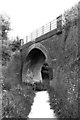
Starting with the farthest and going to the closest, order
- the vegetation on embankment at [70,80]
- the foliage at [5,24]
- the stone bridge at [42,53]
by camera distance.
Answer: the stone bridge at [42,53] < the foliage at [5,24] < the vegetation on embankment at [70,80]

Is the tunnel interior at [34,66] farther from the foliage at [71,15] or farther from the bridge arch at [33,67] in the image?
the foliage at [71,15]

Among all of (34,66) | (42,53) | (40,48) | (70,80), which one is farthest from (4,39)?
(34,66)

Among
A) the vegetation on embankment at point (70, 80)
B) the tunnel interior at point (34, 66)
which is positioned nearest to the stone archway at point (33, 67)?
the tunnel interior at point (34, 66)

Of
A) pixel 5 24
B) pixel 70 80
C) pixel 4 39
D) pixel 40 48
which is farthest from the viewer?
pixel 40 48

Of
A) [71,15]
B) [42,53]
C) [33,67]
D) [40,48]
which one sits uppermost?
[71,15]

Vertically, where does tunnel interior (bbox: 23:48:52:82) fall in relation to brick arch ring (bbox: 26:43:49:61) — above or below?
below

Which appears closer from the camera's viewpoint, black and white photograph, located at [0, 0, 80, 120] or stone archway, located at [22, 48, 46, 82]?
black and white photograph, located at [0, 0, 80, 120]

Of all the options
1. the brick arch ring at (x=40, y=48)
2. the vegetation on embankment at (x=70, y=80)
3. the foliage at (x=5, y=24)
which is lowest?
the vegetation on embankment at (x=70, y=80)

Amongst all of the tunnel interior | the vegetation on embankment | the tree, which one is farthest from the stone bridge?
the tree

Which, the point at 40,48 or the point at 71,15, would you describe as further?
the point at 40,48

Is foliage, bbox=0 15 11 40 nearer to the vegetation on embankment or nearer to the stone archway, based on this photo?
the vegetation on embankment

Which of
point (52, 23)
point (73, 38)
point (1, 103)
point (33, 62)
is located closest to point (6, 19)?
point (52, 23)

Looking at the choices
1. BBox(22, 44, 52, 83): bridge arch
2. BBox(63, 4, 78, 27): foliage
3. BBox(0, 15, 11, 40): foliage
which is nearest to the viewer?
BBox(63, 4, 78, 27): foliage

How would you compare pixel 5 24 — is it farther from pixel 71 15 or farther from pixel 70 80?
pixel 70 80
